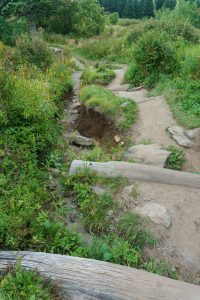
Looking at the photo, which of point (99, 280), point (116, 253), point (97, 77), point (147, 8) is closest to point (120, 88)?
point (97, 77)

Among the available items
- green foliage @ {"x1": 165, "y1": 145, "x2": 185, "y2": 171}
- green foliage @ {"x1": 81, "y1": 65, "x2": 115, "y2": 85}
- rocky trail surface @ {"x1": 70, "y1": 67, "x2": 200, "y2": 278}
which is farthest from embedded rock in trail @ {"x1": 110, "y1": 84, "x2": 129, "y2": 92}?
green foliage @ {"x1": 165, "y1": 145, "x2": 185, "y2": 171}

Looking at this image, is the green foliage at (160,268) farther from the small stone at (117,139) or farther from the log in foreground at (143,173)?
the small stone at (117,139)

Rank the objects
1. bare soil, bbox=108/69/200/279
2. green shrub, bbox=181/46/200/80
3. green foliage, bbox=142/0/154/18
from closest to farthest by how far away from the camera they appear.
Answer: bare soil, bbox=108/69/200/279 → green shrub, bbox=181/46/200/80 → green foliage, bbox=142/0/154/18

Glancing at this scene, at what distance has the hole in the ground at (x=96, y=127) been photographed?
782 cm

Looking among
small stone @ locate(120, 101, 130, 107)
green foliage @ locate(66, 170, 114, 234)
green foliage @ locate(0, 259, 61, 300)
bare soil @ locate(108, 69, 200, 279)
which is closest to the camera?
green foliage @ locate(0, 259, 61, 300)

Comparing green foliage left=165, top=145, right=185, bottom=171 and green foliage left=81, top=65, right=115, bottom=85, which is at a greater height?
green foliage left=165, top=145, right=185, bottom=171

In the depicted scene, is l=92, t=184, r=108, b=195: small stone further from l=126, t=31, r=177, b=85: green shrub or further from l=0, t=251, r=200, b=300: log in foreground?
l=126, t=31, r=177, b=85: green shrub

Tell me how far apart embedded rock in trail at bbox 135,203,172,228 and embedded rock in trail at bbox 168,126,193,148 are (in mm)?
2186

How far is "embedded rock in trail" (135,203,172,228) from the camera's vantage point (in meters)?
4.82

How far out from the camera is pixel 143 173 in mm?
5633

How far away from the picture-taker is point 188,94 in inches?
340

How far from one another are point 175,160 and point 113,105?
2806 millimetres

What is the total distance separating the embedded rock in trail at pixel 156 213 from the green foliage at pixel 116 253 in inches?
28.4

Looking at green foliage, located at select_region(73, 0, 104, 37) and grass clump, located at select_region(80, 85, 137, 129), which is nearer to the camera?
grass clump, located at select_region(80, 85, 137, 129)
